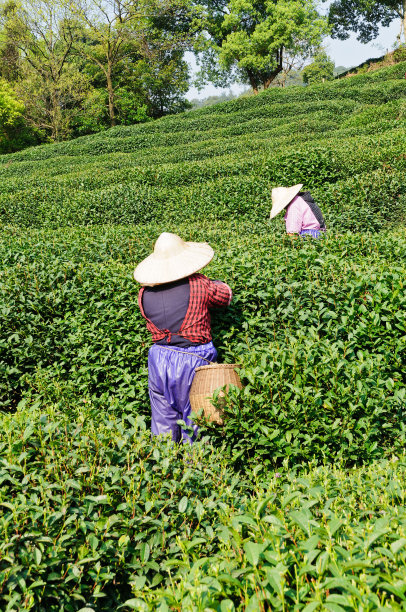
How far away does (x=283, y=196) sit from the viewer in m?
6.72

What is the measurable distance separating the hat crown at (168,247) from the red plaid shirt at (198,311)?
288mm

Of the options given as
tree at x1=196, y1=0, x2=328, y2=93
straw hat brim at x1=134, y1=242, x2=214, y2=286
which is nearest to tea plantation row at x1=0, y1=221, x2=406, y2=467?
straw hat brim at x1=134, y1=242, x2=214, y2=286

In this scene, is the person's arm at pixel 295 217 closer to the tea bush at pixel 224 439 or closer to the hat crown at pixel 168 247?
the tea bush at pixel 224 439

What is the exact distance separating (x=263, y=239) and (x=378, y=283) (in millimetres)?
2698

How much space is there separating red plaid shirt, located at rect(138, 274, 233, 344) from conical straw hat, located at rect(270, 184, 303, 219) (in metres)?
3.35

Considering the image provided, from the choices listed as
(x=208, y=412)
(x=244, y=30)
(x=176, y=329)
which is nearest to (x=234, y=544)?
(x=208, y=412)

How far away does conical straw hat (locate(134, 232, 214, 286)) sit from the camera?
3.58m

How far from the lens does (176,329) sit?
3611 millimetres

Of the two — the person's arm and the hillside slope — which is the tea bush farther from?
the person's arm

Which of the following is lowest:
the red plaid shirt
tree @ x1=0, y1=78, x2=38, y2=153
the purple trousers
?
the purple trousers

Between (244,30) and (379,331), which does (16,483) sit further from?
(244,30)

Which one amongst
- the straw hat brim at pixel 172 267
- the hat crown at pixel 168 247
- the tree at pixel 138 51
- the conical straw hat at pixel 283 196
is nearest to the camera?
the straw hat brim at pixel 172 267

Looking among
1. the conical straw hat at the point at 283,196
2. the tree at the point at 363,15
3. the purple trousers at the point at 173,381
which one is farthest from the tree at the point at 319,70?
the purple trousers at the point at 173,381

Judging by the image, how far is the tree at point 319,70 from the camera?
4988 centimetres
